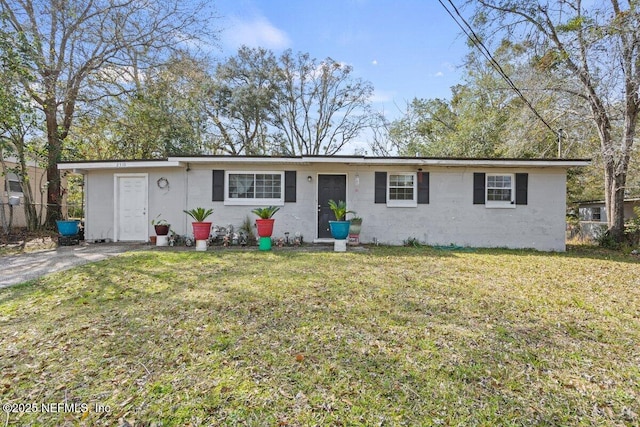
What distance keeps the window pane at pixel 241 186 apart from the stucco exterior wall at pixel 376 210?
269 mm

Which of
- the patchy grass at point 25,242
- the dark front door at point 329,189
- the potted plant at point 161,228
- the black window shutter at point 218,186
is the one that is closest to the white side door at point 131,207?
the potted plant at point 161,228

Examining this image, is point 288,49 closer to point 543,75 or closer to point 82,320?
point 543,75

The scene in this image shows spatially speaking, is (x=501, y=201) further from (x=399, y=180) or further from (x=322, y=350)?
(x=322, y=350)

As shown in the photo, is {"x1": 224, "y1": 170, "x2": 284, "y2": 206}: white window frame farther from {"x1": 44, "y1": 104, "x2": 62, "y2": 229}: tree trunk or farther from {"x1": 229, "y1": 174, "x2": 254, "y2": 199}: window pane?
{"x1": 44, "y1": 104, "x2": 62, "y2": 229}: tree trunk

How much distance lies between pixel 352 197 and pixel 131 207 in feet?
21.6

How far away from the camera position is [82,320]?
10.6 ft

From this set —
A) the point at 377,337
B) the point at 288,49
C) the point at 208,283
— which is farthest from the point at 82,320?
the point at 288,49

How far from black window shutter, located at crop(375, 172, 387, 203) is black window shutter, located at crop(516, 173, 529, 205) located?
3754 mm

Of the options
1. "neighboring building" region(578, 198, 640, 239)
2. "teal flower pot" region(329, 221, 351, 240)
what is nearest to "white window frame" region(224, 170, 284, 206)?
"teal flower pot" region(329, 221, 351, 240)

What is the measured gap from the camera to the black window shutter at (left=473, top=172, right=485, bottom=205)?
873 cm

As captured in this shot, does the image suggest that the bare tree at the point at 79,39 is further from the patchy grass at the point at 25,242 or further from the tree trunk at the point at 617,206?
the tree trunk at the point at 617,206

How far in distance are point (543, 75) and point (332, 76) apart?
578 inches

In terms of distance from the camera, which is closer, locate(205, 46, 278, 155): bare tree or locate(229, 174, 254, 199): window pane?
locate(229, 174, 254, 199): window pane

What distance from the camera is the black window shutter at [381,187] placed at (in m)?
8.84
